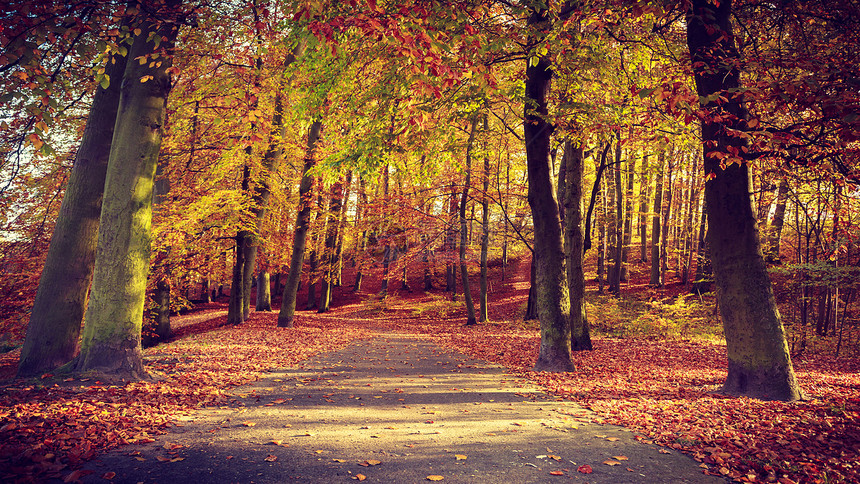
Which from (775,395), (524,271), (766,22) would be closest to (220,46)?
(766,22)

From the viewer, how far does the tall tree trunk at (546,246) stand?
28.1 feet

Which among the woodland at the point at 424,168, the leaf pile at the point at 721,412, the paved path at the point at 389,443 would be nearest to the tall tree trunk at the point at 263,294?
the woodland at the point at 424,168

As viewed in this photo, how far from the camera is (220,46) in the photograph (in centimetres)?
779

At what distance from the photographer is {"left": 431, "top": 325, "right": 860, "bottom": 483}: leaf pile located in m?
3.89

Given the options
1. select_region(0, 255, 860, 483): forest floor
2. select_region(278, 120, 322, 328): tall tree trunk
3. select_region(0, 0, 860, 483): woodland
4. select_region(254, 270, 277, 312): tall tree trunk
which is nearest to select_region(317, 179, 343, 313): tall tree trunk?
select_region(254, 270, 277, 312): tall tree trunk

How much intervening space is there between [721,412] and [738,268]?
7.26 feet

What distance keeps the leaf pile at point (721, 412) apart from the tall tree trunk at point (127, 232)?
684 centimetres

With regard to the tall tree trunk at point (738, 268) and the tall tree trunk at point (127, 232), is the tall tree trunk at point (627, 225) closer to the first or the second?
the tall tree trunk at point (738, 268)

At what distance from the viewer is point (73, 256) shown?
6578 millimetres

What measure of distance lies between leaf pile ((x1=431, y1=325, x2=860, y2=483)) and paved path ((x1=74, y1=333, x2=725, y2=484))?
41cm

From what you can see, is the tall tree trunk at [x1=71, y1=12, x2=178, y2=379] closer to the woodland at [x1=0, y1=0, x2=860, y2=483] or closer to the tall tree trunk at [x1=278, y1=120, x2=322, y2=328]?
the woodland at [x1=0, y1=0, x2=860, y2=483]

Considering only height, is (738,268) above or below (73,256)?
above

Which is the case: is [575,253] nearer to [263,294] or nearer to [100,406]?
[100,406]

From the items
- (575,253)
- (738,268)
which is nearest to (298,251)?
(575,253)
